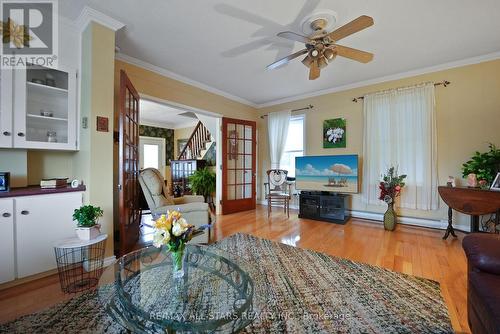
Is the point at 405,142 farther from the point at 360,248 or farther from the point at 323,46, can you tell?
the point at 323,46

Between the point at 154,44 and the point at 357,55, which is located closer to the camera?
the point at 357,55

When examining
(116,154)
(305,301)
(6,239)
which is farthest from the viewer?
(116,154)

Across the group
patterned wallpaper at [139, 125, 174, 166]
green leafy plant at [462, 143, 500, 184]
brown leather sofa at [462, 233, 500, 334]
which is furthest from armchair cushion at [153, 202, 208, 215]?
patterned wallpaper at [139, 125, 174, 166]

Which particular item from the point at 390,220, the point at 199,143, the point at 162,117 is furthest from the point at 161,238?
the point at 162,117

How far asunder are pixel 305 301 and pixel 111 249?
194cm

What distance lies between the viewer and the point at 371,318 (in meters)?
1.34

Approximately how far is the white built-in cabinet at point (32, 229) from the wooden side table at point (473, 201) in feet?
14.2

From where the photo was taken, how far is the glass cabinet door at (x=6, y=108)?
5.85ft

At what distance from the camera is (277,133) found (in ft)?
15.9

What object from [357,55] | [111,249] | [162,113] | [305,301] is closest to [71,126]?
Result: [111,249]

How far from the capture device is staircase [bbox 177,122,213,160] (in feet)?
19.7

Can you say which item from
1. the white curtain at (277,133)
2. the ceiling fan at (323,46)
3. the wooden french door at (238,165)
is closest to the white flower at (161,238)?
the ceiling fan at (323,46)

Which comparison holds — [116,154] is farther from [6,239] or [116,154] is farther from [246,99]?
[246,99]

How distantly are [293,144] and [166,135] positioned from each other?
5.00 meters
